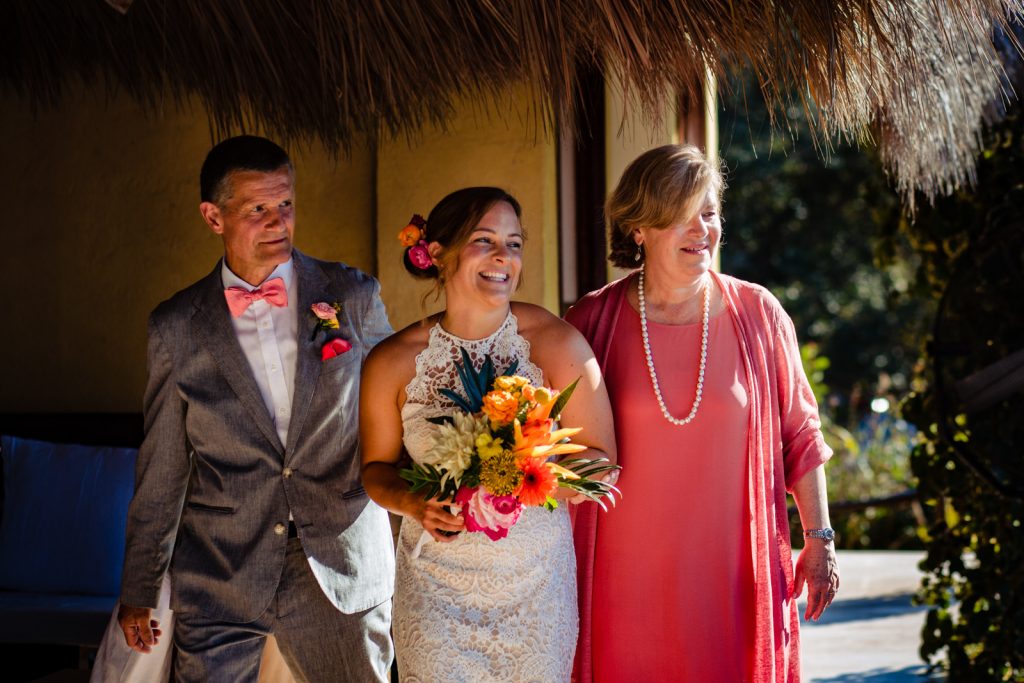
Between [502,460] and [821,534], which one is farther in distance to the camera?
[821,534]

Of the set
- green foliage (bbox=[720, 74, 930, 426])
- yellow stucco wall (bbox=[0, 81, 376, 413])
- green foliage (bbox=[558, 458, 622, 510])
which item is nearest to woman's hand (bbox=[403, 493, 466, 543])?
green foliage (bbox=[558, 458, 622, 510])

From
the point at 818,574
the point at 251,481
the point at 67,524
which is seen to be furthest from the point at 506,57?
the point at 67,524

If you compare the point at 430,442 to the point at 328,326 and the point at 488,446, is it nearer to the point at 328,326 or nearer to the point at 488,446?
the point at 488,446

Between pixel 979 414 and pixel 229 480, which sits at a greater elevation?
pixel 979 414

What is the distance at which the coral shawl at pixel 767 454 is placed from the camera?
3357mm

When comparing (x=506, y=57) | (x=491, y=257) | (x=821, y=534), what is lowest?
(x=821, y=534)

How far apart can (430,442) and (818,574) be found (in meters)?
1.18

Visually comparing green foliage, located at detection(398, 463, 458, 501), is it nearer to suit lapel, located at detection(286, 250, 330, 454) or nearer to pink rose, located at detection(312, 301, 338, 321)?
→ suit lapel, located at detection(286, 250, 330, 454)

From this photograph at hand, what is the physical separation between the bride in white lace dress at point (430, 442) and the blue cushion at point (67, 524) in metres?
2.07

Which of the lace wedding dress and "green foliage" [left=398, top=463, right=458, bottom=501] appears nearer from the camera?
"green foliage" [left=398, top=463, right=458, bottom=501]

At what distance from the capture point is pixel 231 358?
335 cm

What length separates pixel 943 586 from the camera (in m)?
5.58

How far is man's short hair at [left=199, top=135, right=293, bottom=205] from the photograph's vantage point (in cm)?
343

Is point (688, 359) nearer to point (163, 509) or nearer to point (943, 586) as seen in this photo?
point (163, 509)
